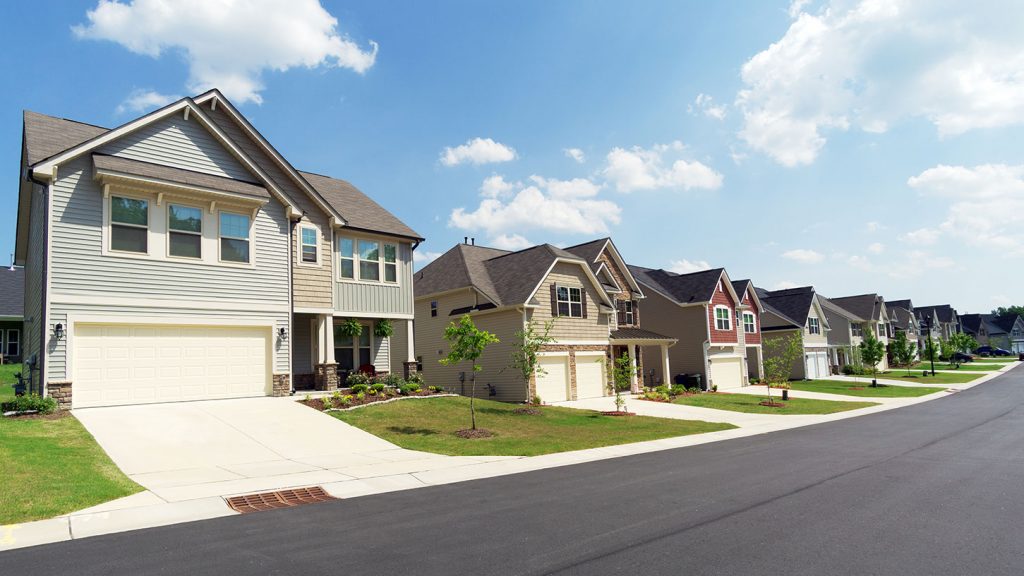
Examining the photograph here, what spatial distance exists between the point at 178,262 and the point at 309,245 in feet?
14.9

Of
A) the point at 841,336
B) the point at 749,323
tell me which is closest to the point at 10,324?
the point at 749,323

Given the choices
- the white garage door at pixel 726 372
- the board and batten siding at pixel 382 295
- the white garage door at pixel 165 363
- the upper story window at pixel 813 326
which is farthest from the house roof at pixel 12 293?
the upper story window at pixel 813 326

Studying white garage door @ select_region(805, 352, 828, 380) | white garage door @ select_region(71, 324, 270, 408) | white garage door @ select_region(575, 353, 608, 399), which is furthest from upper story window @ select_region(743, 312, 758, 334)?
white garage door @ select_region(71, 324, 270, 408)

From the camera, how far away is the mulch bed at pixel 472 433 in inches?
662

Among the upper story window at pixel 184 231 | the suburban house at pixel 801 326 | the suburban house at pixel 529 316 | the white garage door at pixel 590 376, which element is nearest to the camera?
the upper story window at pixel 184 231

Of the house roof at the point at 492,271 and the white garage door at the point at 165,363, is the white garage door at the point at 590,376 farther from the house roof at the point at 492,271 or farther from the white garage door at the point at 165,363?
the white garage door at the point at 165,363

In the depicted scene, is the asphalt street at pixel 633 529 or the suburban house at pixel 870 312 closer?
the asphalt street at pixel 633 529

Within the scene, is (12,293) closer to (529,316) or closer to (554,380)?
(529,316)

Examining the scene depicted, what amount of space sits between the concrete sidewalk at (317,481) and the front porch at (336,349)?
276 cm

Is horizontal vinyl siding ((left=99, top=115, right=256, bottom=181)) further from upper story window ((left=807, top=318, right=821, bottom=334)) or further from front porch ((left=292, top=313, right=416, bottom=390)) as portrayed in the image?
upper story window ((left=807, top=318, right=821, bottom=334))

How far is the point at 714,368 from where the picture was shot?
1606 inches

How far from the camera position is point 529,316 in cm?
2848

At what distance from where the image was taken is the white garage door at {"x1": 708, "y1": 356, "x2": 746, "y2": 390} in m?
40.5

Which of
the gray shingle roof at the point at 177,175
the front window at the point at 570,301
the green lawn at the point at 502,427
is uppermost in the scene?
the gray shingle roof at the point at 177,175
